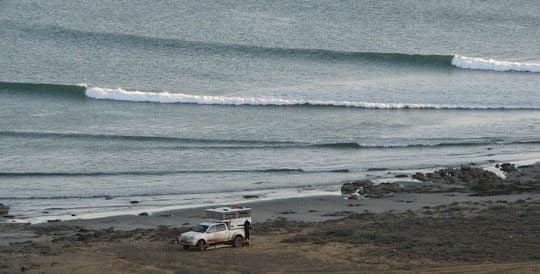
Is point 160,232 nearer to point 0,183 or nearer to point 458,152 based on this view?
point 0,183

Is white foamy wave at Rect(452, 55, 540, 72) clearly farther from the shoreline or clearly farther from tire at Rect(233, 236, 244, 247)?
tire at Rect(233, 236, 244, 247)

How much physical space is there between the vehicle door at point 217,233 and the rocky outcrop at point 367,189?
291 inches

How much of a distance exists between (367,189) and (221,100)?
1739cm

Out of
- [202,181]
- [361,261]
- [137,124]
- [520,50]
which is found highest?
[520,50]

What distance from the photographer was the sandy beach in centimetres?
2389

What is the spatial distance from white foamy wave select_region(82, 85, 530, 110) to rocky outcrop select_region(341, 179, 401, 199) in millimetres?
15649

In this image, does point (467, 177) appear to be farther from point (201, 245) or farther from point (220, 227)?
point (201, 245)

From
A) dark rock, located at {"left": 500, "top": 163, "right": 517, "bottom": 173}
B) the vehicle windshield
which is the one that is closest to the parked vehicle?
the vehicle windshield

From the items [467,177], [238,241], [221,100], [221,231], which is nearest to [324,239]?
[238,241]

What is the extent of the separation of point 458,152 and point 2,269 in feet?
71.2

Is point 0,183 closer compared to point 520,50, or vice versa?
point 0,183

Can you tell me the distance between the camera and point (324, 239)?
26500 mm

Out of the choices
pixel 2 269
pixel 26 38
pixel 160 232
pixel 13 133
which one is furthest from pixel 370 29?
pixel 2 269

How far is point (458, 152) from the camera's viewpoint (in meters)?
40.4
